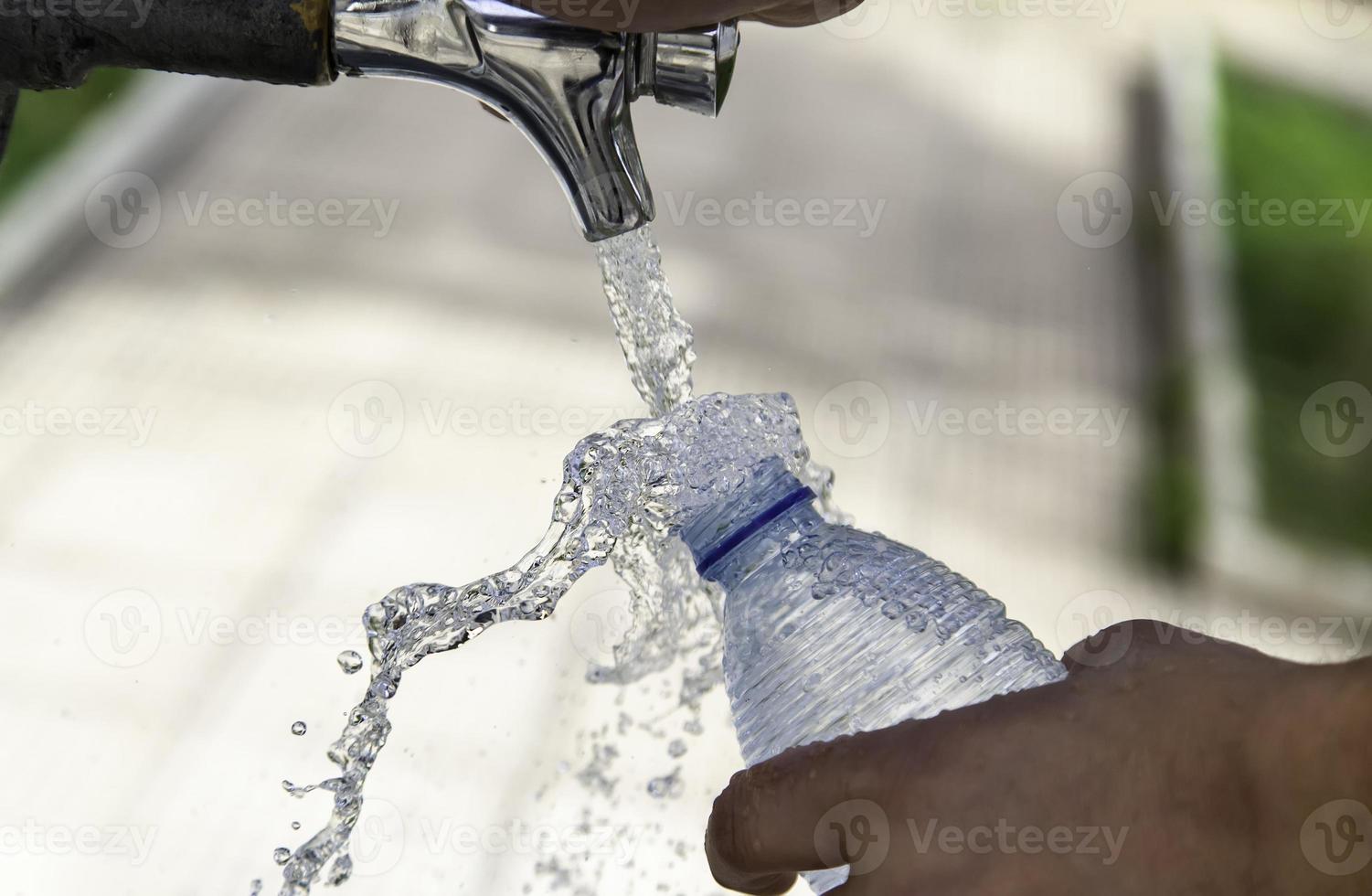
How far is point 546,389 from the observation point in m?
0.88

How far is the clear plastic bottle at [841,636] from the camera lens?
54 centimetres

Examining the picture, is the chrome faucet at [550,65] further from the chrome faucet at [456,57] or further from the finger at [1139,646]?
the finger at [1139,646]

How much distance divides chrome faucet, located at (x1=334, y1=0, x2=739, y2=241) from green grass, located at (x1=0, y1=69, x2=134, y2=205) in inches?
21.5

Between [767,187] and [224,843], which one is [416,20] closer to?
[224,843]

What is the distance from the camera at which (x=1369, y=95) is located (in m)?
1.13

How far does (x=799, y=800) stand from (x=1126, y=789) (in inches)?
3.9

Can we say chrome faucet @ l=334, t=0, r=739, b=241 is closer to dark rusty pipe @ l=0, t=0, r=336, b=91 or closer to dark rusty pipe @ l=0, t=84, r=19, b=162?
dark rusty pipe @ l=0, t=0, r=336, b=91

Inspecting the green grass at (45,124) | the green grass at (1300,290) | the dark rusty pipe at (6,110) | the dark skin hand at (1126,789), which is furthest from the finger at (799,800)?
the green grass at (45,124)

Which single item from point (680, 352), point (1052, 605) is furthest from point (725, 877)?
point (1052, 605)

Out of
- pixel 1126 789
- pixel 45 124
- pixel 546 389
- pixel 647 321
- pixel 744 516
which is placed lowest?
pixel 1126 789

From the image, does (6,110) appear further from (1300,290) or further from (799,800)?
(1300,290)

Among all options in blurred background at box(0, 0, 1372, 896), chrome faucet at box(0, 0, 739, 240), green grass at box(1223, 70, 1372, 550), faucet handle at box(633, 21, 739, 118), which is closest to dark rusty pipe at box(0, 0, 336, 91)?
chrome faucet at box(0, 0, 739, 240)

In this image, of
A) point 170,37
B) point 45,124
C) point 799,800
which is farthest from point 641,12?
point 45,124

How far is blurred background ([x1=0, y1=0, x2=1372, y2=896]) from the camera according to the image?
713 mm
